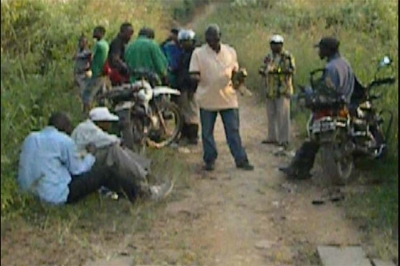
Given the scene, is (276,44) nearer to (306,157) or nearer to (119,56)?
(119,56)

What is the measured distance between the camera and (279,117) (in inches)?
452

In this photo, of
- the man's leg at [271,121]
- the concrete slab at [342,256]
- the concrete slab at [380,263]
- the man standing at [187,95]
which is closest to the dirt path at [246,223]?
the concrete slab at [342,256]

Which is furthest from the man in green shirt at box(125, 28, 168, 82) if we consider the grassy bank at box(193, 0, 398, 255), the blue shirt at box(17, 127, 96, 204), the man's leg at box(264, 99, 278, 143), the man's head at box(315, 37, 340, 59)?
Result: the blue shirt at box(17, 127, 96, 204)

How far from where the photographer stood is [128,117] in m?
10.4

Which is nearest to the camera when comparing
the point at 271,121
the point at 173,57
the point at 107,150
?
the point at 107,150

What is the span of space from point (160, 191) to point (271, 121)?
3491mm

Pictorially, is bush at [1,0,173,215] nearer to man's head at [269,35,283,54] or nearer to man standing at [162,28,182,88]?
man standing at [162,28,182,88]

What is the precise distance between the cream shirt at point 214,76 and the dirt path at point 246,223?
0.86 metres

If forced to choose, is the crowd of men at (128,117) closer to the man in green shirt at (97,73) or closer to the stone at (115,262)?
the man in green shirt at (97,73)

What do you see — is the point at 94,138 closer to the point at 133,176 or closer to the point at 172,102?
the point at 133,176

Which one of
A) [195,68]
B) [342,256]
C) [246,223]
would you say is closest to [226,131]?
[195,68]

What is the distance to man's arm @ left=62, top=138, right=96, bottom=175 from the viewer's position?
7844 mm

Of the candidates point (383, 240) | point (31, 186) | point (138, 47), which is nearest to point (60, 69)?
point (138, 47)

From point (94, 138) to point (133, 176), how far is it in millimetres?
518
